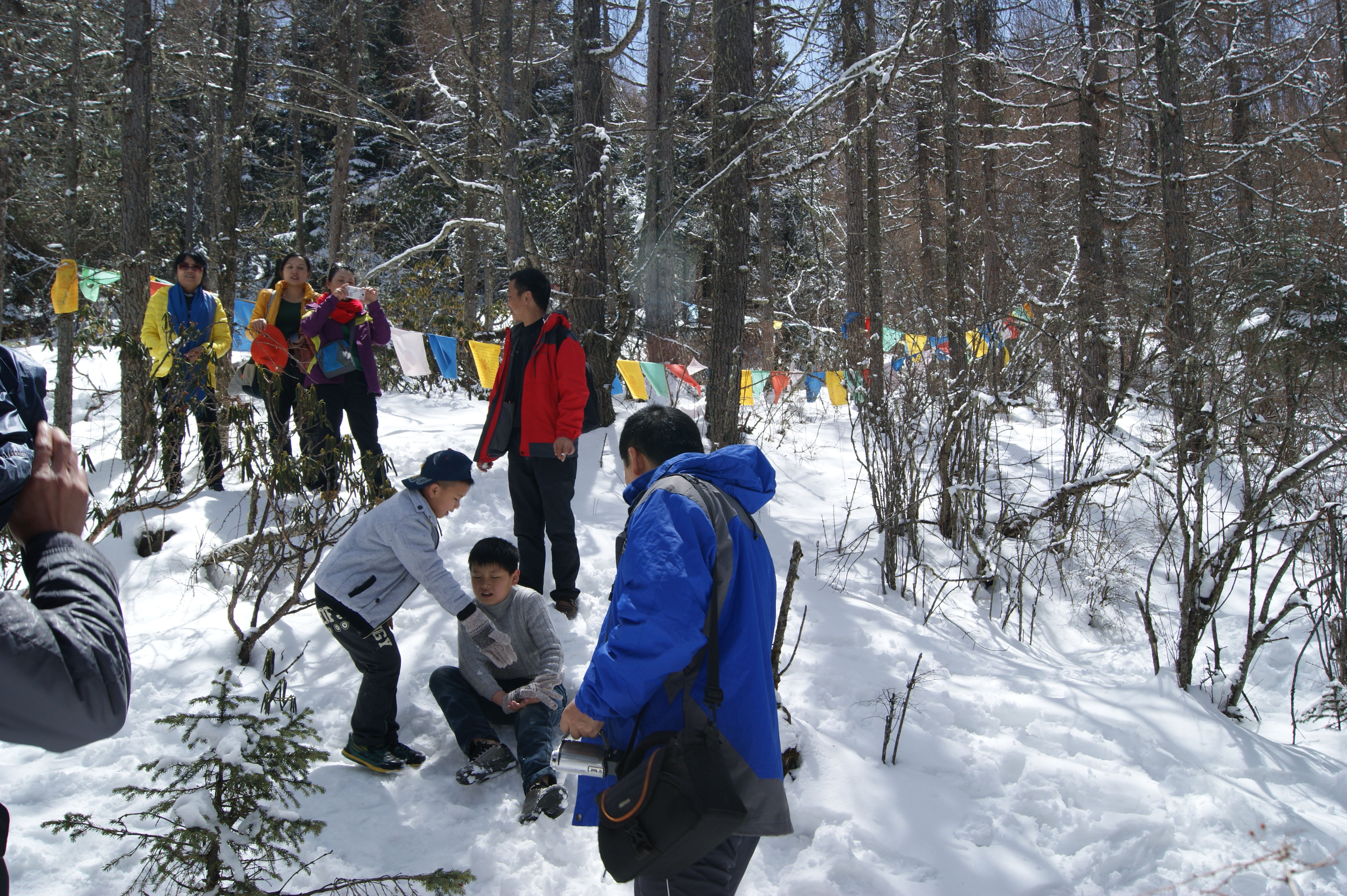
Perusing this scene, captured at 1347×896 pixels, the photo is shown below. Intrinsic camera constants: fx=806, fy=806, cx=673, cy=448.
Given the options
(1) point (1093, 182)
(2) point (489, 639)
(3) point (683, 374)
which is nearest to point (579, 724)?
(2) point (489, 639)

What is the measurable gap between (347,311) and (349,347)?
229 mm

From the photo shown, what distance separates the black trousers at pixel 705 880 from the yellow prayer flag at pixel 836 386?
310 inches

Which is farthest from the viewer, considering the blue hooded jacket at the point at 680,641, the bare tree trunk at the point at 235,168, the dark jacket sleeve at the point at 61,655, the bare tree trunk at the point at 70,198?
the bare tree trunk at the point at 235,168

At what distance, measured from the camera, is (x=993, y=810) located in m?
3.03

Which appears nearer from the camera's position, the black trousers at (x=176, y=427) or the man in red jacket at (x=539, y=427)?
the black trousers at (x=176, y=427)

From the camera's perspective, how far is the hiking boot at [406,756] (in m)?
3.16

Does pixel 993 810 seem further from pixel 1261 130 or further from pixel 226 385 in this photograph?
pixel 1261 130

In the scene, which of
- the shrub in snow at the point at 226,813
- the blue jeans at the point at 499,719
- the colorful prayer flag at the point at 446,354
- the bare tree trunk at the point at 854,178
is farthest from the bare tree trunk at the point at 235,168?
the bare tree trunk at the point at 854,178

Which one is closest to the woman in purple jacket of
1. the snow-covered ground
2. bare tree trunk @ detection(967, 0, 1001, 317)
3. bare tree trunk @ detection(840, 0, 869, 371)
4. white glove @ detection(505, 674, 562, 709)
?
the snow-covered ground

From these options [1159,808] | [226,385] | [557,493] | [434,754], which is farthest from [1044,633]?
[226,385]

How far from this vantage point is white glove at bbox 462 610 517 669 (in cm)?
309

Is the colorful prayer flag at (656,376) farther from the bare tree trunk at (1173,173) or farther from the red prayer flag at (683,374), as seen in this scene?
the bare tree trunk at (1173,173)

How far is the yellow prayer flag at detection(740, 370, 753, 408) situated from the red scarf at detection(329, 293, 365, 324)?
401 centimetres

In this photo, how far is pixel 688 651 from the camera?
5.82 ft
